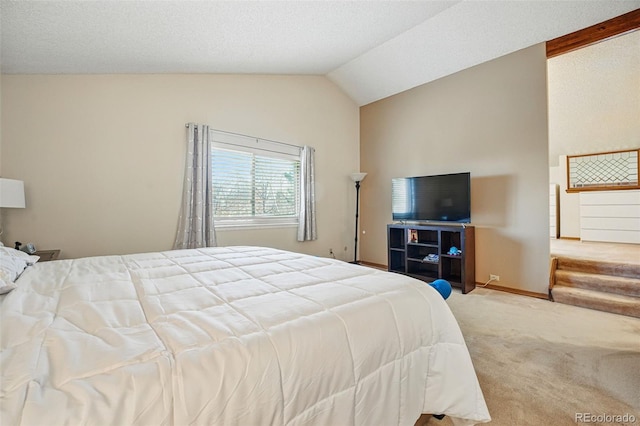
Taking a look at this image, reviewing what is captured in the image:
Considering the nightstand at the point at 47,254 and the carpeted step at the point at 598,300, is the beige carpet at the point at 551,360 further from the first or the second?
the nightstand at the point at 47,254

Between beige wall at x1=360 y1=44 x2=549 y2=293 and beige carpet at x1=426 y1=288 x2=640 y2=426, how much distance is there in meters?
0.74

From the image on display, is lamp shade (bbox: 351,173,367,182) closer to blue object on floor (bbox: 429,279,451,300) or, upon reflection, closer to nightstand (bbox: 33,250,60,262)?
blue object on floor (bbox: 429,279,451,300)

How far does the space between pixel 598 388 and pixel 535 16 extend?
3.46 meters

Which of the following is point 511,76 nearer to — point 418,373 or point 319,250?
point 319,250

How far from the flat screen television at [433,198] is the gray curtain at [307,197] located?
1.29 m

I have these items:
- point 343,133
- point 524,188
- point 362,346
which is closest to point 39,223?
point 362,346

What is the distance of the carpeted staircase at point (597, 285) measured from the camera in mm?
2851

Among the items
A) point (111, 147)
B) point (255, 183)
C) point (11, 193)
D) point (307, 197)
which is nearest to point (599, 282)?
point (307, 197)

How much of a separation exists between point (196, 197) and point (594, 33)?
4.74m

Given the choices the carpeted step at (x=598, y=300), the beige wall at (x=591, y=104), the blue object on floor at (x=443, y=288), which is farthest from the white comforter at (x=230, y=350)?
the beige wall at (x=591, y=104)

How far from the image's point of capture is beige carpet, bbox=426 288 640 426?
152 cm

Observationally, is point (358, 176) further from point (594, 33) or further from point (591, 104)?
point (591, 104)

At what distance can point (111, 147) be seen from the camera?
122 inches

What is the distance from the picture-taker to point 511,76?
11.7 ft
